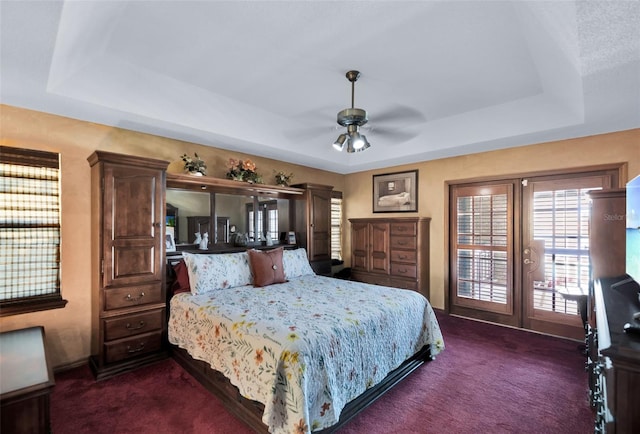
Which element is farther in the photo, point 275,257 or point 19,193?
point 275,257

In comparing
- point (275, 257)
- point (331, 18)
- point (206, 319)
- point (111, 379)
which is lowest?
point (111, 379)

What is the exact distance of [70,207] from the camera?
2.78m

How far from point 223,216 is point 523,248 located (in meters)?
4.00

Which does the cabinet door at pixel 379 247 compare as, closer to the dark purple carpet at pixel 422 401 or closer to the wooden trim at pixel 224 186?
the wooden trim at pixel 224 186

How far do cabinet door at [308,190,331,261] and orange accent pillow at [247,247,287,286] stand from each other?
109 centimetres

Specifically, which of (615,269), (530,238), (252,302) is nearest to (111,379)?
(252,302)

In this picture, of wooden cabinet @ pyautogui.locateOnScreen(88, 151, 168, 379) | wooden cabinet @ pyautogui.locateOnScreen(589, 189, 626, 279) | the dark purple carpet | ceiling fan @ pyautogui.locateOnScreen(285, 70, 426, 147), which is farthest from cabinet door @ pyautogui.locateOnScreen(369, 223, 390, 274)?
wooden cabinet @ pyautogui.locateOnScreen(88, 151, 168, 379)

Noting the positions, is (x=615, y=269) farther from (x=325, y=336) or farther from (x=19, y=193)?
(x=19, y=193)

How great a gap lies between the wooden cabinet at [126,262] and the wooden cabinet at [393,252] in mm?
3055

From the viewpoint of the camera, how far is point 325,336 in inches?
75.5

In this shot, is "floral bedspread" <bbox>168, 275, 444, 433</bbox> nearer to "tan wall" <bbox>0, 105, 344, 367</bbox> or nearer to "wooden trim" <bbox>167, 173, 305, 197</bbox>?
"tan wall" <bbox>0, 105, 344, 367</bbox>

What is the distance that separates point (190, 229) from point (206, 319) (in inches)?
59.9

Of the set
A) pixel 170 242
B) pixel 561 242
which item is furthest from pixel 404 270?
pixel 170 242

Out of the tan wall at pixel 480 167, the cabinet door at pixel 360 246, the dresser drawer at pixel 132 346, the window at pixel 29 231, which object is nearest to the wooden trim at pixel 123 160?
the window at pixel 29 231
